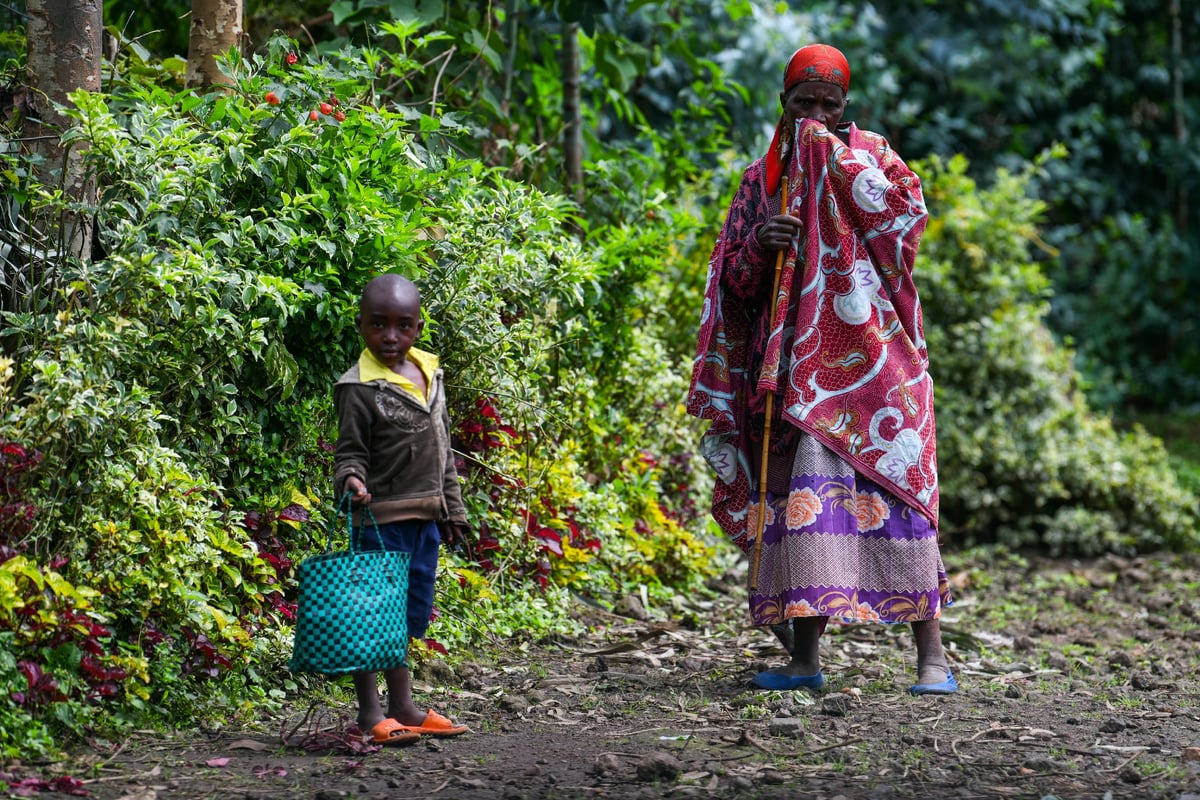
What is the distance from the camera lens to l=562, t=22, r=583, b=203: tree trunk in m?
6.87

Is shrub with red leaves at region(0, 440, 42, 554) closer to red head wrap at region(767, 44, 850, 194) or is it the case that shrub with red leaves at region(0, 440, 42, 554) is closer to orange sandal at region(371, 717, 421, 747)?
orange sandal at region(371, 717, 421, 747)

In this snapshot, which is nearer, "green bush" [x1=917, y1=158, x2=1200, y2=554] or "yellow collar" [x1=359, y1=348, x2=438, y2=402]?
"yellow collar" [x1=359, y1=348, x2=438, y2=402]

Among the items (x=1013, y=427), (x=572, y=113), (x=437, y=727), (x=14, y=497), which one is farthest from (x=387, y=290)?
(x=1013, y=427)

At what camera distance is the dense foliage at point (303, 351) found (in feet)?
11.5

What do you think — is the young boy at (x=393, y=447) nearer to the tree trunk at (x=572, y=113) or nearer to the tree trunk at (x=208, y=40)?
the tree trunk at (x=208, y=40)

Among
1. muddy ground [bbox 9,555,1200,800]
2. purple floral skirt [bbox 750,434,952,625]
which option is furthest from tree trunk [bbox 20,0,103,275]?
purple floral skirt [bbox 750,434,952,625]

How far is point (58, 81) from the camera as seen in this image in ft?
13.6

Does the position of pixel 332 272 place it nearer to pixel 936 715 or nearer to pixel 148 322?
pixel 148 322

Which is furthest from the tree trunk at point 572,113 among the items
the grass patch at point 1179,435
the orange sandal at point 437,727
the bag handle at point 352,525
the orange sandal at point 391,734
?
the grass patch at point 1179,435

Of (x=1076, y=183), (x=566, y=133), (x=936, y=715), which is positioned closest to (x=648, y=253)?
(x=566, y=133)

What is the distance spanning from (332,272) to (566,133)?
313cm

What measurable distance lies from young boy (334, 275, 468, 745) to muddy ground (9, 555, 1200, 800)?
14 cm

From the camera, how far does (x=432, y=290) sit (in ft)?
15.4

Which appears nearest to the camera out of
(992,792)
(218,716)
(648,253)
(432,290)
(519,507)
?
(992,792)
